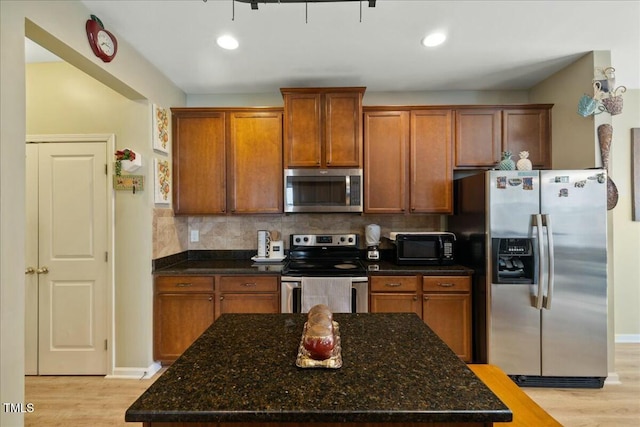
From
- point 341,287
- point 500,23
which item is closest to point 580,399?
point 341,287

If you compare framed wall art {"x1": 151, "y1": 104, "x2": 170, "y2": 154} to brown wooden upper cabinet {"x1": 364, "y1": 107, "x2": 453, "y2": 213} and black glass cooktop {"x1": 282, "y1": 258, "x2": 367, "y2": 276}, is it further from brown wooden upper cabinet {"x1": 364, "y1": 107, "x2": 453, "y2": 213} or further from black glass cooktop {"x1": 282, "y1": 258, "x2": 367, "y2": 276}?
brown wooden upper cabinet {"x1": 364, "y1": 107, "x2": 453, "y2": 213}

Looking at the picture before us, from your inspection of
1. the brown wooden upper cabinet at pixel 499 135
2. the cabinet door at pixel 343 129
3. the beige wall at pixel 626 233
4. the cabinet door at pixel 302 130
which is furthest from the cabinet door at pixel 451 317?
the beige wall at pixel 626 233

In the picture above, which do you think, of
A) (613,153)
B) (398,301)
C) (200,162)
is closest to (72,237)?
(200,162)

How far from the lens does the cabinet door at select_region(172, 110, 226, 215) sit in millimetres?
3076

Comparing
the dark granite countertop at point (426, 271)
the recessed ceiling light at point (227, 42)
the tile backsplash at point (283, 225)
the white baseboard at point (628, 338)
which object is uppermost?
the recessed ceiling light at point (227, 42)

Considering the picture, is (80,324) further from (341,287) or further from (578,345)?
(578,345)

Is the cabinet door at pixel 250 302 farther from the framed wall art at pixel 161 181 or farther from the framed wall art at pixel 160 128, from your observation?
the framed wall art at pixel 160 128

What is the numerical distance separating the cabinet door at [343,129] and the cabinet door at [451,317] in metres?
1.43

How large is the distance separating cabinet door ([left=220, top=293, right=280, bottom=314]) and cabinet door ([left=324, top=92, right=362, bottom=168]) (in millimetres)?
1367

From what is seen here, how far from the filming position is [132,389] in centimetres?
249

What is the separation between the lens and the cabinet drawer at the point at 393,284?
2707mm

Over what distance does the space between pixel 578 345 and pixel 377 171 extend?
2181 mm

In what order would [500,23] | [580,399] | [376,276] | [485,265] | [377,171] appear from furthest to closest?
[377,171]
[376,276]
[485,265]
[580,399]
[500,23]

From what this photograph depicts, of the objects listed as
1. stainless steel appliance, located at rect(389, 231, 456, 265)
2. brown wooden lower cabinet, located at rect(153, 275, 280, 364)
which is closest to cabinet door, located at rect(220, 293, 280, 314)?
brown wooden lower cabinet, located at rect(153, 275, 280, 364)
